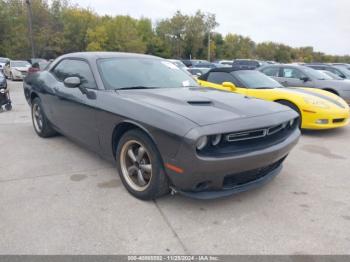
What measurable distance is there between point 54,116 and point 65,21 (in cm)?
4476

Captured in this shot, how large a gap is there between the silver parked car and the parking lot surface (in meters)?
5.18

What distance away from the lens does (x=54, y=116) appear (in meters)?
4.64

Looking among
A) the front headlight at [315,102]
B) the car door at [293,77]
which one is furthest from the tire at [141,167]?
the car door at [293,77]

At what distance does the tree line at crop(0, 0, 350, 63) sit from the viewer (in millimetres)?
40219

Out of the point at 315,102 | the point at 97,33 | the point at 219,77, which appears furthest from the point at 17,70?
the point at 97,33

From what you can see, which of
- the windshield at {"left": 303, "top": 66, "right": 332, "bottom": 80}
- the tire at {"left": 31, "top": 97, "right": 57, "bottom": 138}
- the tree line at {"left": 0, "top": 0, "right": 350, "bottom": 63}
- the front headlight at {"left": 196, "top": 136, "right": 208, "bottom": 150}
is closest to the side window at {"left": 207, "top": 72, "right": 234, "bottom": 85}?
the windshield at {"left": 303, "top": 66, "right": 332, "bottom": 80}

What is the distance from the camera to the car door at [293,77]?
29.3 ft

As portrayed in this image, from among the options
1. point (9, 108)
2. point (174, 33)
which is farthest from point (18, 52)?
point (9, 108)

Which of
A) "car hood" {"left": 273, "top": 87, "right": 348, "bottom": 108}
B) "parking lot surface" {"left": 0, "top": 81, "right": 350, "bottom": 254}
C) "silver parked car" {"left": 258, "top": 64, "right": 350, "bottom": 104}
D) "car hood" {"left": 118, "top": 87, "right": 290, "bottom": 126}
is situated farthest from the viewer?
"silver parked car" {"left": 258, "top": 64, "right": 350, "bottom": 104}

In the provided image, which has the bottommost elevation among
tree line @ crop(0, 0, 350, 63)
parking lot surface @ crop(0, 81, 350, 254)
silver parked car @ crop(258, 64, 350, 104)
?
parking lot surface @ crop(0, 81, 350, 254)

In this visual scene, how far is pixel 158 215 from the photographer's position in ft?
9.41

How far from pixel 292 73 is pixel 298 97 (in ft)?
11.8

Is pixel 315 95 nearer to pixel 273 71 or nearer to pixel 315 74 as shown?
pixel 315 74

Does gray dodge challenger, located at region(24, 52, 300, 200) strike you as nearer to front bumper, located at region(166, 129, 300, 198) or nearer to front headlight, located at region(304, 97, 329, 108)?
front bumper, located at region(166, 129, 300, 198)
